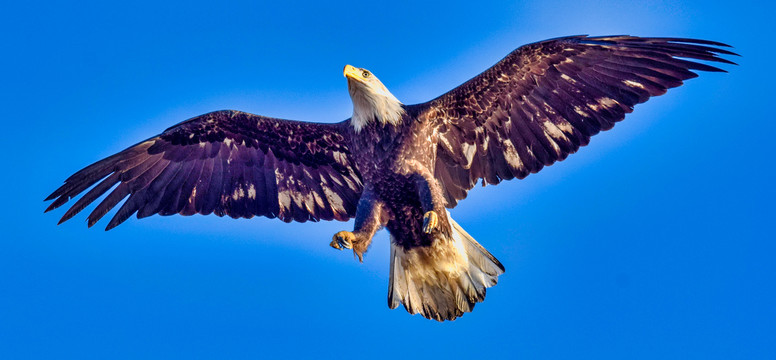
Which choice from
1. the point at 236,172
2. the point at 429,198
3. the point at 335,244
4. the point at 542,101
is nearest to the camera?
the point at 335,244

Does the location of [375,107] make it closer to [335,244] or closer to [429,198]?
[429,198]

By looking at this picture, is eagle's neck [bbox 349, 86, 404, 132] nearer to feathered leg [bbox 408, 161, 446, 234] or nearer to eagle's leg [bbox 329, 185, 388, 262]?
feathered leg [bbox 408, 161, 446, 234]

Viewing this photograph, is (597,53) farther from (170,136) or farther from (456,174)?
(170,136)

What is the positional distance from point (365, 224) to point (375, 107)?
114 cm

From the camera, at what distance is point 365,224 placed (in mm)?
8477

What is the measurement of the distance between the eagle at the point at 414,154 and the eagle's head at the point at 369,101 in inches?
0.5

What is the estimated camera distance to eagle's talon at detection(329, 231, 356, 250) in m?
7.83

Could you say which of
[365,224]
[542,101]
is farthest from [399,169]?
[542,101]

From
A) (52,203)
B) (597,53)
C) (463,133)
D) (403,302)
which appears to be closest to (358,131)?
(463,133)

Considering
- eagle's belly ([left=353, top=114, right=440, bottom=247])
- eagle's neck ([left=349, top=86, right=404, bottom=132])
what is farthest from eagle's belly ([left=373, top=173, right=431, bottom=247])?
eagle's neck ([left=349, top=86, right=404, bottom=132])

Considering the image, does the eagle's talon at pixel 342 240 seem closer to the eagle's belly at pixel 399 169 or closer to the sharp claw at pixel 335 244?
the sharp claw at pixel 335 244

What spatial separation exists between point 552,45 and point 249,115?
3.12 metres

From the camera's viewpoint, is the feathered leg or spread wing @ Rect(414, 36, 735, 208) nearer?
the feathered leg

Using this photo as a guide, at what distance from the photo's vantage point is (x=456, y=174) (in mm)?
9258
